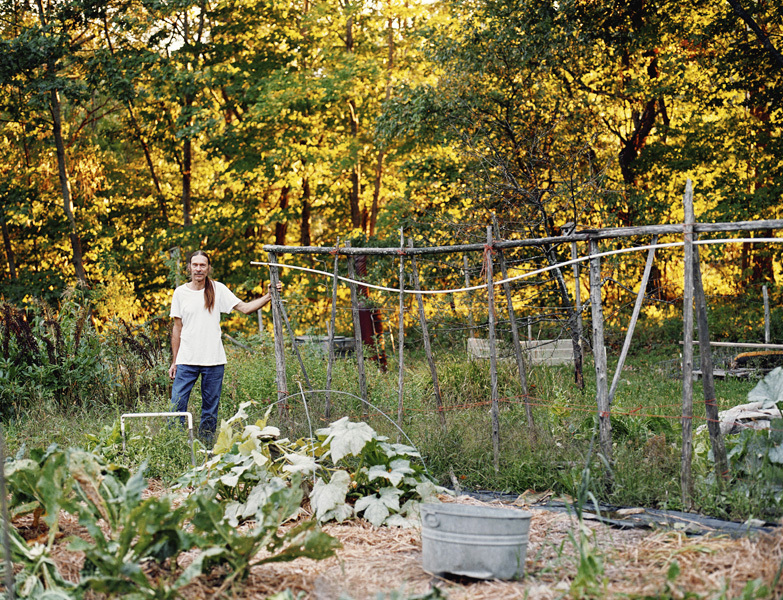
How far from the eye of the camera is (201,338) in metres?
5.38

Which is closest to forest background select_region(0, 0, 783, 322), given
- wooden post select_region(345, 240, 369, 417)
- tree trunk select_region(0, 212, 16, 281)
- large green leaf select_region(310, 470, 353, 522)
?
tree trunk select_region(0, 212, 16, 281)

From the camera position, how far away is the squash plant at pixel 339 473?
3672mm

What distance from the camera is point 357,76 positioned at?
1526cm

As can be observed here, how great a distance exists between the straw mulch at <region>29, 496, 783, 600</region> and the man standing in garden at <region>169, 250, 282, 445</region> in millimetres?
2082

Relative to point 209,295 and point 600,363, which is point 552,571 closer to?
point 600,363

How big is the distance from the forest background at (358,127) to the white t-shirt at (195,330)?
5125 millimetres

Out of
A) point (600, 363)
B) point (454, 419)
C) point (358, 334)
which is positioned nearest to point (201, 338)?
point (358, 334)

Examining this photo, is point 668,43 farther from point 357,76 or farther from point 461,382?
point 461,382

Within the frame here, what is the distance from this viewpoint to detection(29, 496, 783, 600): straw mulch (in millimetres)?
2633

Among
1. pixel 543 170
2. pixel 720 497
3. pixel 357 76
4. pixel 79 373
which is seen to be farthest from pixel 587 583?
pixel 357 76

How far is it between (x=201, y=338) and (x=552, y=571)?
328cm

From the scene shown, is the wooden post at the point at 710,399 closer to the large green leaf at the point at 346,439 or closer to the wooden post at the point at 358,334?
the large green leaf at the point at 346,439

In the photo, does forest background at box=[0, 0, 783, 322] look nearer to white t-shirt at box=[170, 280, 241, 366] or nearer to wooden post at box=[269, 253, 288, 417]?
wooden post at box=[269, 253, 288, 417]

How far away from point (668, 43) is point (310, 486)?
12090mm
